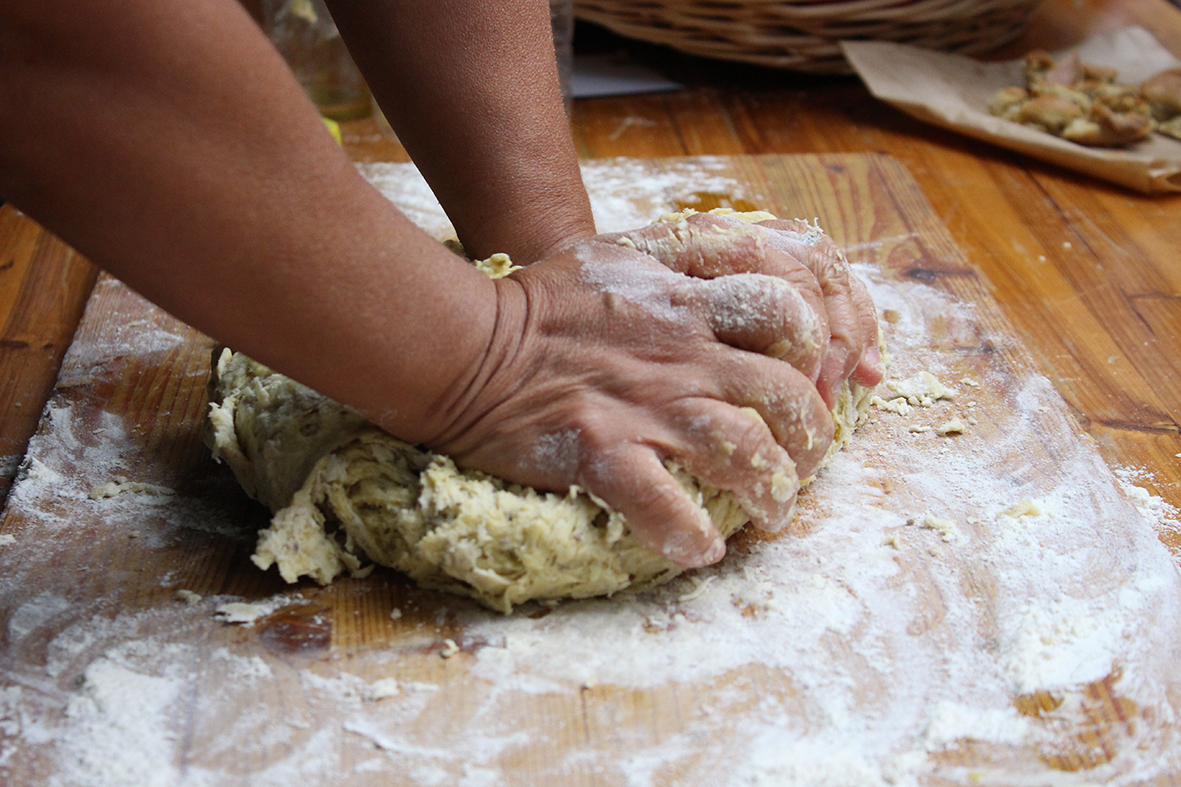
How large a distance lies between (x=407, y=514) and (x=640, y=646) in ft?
0.84

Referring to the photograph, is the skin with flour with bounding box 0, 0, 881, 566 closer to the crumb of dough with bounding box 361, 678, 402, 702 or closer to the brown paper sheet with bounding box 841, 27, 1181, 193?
the crumb of dough with bounding box 361, 678, 402, 702

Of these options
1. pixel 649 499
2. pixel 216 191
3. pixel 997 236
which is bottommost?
pixel 997 236

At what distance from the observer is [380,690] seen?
3.02ft

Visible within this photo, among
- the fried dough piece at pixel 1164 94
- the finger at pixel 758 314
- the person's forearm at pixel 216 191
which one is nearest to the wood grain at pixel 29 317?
the person's forearm at pixel 216 191

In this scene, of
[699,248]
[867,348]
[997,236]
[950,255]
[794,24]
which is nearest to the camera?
[699,248]

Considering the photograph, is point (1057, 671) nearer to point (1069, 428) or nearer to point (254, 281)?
point (1069, 428)

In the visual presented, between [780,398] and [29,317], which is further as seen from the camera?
[29,317]

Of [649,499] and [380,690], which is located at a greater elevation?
[649,499]

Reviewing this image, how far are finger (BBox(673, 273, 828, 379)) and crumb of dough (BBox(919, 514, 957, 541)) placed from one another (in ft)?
0.81

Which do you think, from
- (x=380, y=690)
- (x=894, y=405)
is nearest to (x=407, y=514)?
(x=380, y=690)

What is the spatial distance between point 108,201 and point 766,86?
1.97 metres

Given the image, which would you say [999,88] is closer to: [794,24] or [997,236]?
[794,24]

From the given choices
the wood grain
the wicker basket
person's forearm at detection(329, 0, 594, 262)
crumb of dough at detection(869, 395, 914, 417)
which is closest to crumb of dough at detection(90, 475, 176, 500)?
the wood grain

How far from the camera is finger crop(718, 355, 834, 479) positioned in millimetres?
998
